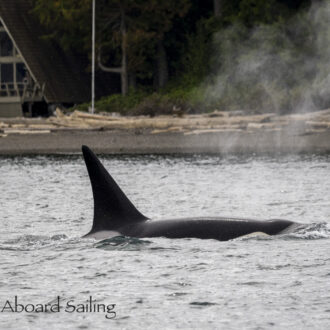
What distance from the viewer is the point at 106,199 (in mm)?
15031

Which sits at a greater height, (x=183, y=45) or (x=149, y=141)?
(x=183, y=45)

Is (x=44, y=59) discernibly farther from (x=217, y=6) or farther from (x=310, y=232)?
(x=310, y=232)

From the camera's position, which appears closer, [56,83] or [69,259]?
[69,259]

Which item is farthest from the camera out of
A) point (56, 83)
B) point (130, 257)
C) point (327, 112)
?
point (56, 83)

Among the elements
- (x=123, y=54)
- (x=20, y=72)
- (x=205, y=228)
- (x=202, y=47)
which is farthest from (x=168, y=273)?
(x=20, y=72)

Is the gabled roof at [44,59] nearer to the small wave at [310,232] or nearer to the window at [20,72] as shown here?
the window at [20,72]

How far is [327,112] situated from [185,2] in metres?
18.6

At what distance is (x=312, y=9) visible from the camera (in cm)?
5953

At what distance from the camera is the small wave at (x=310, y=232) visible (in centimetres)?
1562

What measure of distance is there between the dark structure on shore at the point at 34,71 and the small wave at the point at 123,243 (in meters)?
53.1

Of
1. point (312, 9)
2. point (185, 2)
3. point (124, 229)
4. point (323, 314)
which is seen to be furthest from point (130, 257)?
point (185, 2)

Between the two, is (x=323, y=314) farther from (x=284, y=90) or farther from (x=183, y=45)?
(x=183, y=45)

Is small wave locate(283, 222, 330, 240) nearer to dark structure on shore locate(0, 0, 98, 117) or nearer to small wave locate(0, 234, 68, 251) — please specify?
small wave locate(0, 234, 68, 251)

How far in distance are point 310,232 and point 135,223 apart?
283 cm
